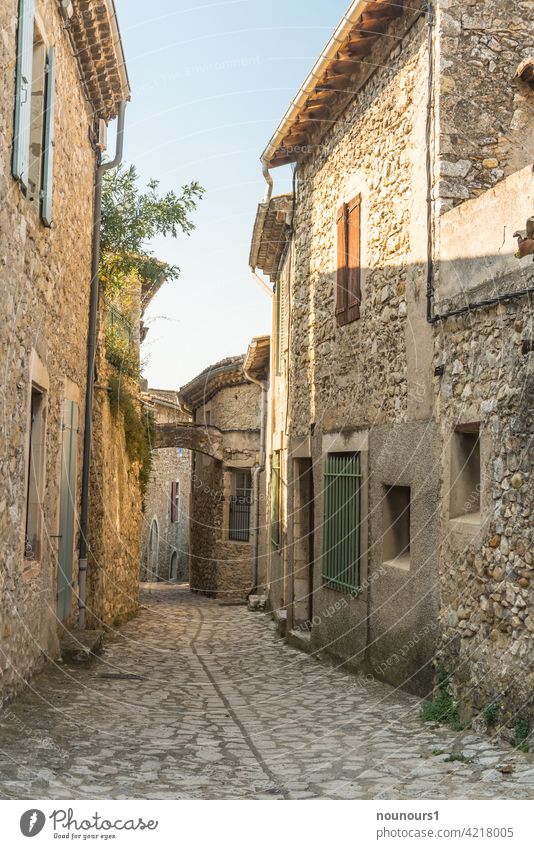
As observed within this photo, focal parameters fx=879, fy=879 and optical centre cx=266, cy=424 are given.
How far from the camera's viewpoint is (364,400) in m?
8.29

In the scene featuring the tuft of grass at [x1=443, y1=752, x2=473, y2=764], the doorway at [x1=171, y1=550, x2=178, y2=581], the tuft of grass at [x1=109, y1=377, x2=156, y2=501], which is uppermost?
the tuft of grass at [x1=109, y1=377, x2=156, y2=501]

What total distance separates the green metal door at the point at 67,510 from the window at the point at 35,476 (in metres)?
1.12

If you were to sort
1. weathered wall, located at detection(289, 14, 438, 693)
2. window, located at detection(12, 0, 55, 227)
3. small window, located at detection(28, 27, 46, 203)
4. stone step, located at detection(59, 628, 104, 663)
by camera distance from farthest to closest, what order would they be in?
stone step, located at detection(59, 628, 104, 663)
weathered wall, located at detection(289, 14, 438, 693)
small window, located at detection(28, 27, 46, 203)
window, located at detection(12, 0, 55, 227)

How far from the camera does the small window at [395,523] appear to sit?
7637mm

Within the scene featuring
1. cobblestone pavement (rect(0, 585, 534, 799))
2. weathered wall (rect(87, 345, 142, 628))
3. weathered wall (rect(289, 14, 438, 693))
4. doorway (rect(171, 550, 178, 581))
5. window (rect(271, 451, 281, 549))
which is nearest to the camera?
cobblestone pavement (rect(0, 585, 534, 799))

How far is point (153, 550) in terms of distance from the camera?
1237 inches

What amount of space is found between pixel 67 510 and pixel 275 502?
4.46 metres

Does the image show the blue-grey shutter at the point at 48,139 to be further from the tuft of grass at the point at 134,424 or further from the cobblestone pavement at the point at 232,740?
the tuft of grass at the point at 134,424

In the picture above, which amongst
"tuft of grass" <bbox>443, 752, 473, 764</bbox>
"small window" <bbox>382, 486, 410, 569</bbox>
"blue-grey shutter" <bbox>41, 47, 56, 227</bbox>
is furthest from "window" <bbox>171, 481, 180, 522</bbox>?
"tuft of grass" <bbox>443, 752, 473, 764</bbox>

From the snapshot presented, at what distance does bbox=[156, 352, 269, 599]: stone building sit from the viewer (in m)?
18.7

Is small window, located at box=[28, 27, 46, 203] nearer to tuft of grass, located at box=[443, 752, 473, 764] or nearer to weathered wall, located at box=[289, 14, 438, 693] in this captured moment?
weathered wall, located at box=[289, 14, 438, 693]

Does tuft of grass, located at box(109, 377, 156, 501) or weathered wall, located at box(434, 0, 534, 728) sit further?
tuft of grass, located at box(109, 377, 156, 501)

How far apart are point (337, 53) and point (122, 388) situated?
602cm

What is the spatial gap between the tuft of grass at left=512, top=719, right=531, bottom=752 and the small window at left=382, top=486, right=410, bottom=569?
2.62 metres
